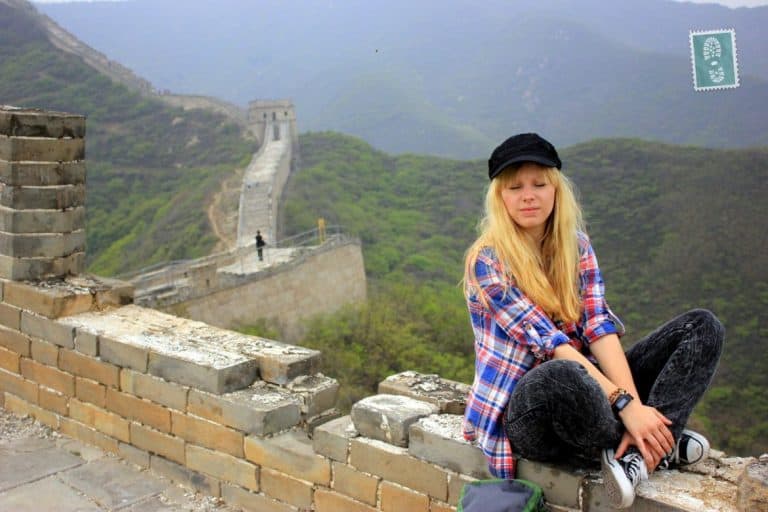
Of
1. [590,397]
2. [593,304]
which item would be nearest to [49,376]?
[593,304]

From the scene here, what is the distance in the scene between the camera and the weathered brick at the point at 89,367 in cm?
475

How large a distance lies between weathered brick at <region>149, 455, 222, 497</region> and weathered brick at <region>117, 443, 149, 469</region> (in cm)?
5

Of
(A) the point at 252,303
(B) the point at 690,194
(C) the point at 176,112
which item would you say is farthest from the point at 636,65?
(A) the point at 252,303

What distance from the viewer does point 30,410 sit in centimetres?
532

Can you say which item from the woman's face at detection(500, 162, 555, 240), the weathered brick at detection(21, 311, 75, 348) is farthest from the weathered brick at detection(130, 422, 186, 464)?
the woman's face at detection(500, 162, 555, 240)

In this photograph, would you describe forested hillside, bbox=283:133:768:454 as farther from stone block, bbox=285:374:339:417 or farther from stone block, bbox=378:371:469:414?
stone block, bbox=378:371:469:414

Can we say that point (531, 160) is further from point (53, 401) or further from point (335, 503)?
point (53, 401)

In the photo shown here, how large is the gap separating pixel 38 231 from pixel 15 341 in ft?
2.45

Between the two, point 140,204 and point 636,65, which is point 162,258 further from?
point 636,65

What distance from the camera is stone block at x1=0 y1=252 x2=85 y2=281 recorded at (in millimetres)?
5426

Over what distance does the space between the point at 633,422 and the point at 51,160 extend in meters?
4.30

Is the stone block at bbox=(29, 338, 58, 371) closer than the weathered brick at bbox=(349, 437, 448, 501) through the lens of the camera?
No

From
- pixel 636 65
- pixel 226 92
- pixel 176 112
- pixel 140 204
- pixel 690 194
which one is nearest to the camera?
pixel 690 194

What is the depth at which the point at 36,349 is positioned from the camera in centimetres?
525
